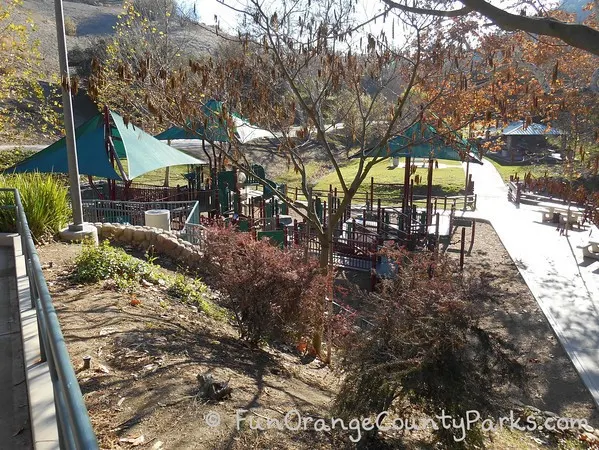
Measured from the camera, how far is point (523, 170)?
33.5 m

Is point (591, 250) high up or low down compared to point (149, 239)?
down

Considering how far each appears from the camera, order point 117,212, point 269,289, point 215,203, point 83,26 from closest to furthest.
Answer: point 269,289, point 117,212, point 215,203, point 83,26

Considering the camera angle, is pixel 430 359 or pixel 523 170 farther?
pixel 523 170

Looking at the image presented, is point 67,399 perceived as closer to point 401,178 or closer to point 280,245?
point 280,245

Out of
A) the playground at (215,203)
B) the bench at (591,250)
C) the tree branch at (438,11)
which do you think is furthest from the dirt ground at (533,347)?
the tree branch at (438,11)

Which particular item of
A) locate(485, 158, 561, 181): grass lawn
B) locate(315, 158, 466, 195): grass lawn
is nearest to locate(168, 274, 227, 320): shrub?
locate(315, 158, 466, 195): grass lawn

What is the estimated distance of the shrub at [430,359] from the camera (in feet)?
11.9

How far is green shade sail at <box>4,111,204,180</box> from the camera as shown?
1266 centimetres

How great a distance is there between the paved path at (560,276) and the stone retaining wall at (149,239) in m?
6.52

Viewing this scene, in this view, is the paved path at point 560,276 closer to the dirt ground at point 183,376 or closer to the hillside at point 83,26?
the dirt ground at point 183,376

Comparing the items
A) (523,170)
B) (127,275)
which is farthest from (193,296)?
(523,170)

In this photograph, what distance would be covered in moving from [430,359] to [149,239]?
699 centimetres

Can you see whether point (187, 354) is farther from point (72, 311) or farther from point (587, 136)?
point (587, 136)

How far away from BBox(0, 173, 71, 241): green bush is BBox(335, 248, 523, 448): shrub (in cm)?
557
